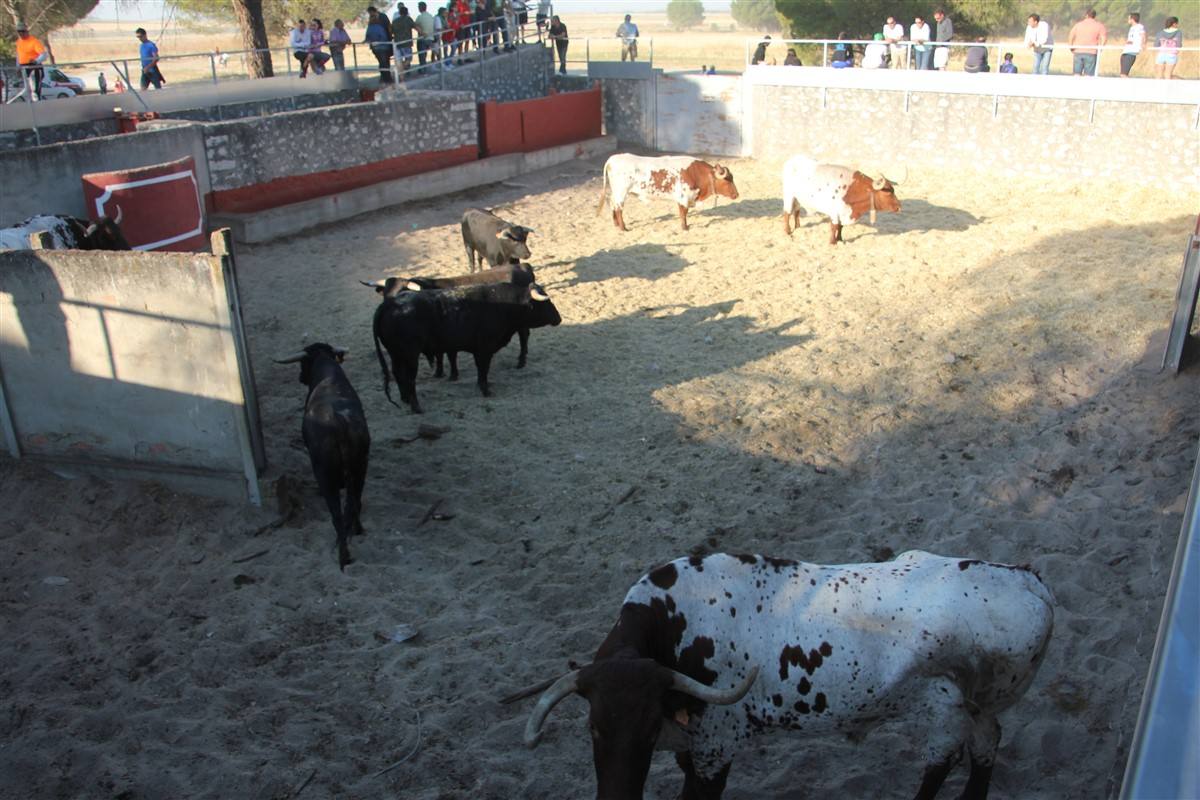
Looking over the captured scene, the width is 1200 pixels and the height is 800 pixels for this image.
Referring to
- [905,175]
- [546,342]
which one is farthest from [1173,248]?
[546,342]

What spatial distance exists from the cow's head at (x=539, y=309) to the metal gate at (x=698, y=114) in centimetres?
1344

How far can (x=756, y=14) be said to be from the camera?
4419 inches

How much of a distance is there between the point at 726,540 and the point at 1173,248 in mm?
9746

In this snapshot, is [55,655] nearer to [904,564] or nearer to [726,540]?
[726,540]

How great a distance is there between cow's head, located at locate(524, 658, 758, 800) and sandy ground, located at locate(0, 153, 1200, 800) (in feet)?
3.62

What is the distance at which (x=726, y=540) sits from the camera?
7500mm

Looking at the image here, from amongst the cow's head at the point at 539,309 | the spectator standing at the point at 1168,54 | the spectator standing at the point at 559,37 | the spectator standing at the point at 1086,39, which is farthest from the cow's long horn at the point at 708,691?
the spectator standing at the point at 559,37

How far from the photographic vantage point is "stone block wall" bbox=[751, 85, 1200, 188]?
17594mm

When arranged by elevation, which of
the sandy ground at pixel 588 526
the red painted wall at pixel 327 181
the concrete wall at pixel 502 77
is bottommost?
the sandy ground at pixel 588 526

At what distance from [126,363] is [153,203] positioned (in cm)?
618

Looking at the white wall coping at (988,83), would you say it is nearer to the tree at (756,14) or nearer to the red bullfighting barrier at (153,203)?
the red bullfighting barrier at (153,203)

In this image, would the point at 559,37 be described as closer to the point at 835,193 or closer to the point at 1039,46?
the point at 1039,46

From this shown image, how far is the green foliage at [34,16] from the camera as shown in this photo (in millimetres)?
31586

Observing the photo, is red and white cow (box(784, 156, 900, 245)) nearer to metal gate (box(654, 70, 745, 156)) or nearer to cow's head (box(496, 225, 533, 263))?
cow's head (box(496, 225, 533, 263))
